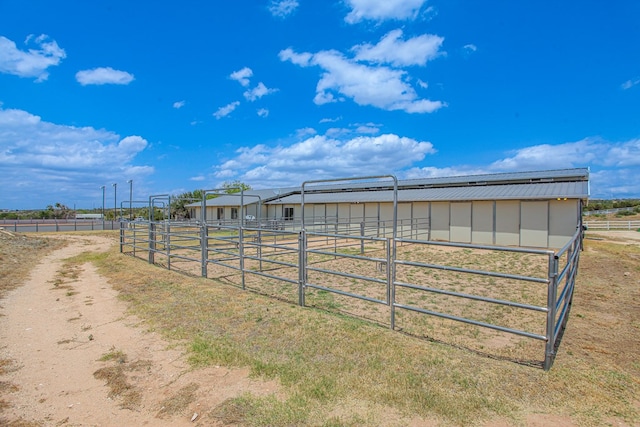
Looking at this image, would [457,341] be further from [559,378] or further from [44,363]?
[44,363]

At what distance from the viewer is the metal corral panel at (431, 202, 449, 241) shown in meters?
18.0

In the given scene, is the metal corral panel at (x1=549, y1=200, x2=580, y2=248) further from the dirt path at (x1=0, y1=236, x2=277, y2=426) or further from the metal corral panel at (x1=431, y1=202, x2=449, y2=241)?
the dirt path at (x1=0, y1=236, x2=277, y2=426)

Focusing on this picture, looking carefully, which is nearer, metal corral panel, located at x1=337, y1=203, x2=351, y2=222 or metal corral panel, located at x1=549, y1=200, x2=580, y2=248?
metal corral panel, located at x1=549, y1=200, x2=580, y2=248

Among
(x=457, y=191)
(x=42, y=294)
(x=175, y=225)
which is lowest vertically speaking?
(x=42, y=294)

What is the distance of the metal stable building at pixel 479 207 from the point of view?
15.0m

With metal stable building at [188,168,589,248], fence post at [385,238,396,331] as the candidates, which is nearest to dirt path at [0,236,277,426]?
fence post at [385,238,396,331]

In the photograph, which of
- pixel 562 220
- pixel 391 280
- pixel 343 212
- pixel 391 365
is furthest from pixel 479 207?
pixel 391 365

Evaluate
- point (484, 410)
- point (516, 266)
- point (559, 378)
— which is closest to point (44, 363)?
point (484, 410)

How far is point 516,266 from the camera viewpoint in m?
10.0

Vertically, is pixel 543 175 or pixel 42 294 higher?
pixel 543 175

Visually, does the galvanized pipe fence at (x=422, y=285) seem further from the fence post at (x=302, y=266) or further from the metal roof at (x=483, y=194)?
the metal roof at (x=483, y=194)

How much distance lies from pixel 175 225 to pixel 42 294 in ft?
10.8

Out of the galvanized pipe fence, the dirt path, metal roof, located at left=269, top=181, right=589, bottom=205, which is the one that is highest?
metal roof, located at left=269, top=181, right=589, bottom=205

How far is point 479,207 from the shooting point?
17.0m
